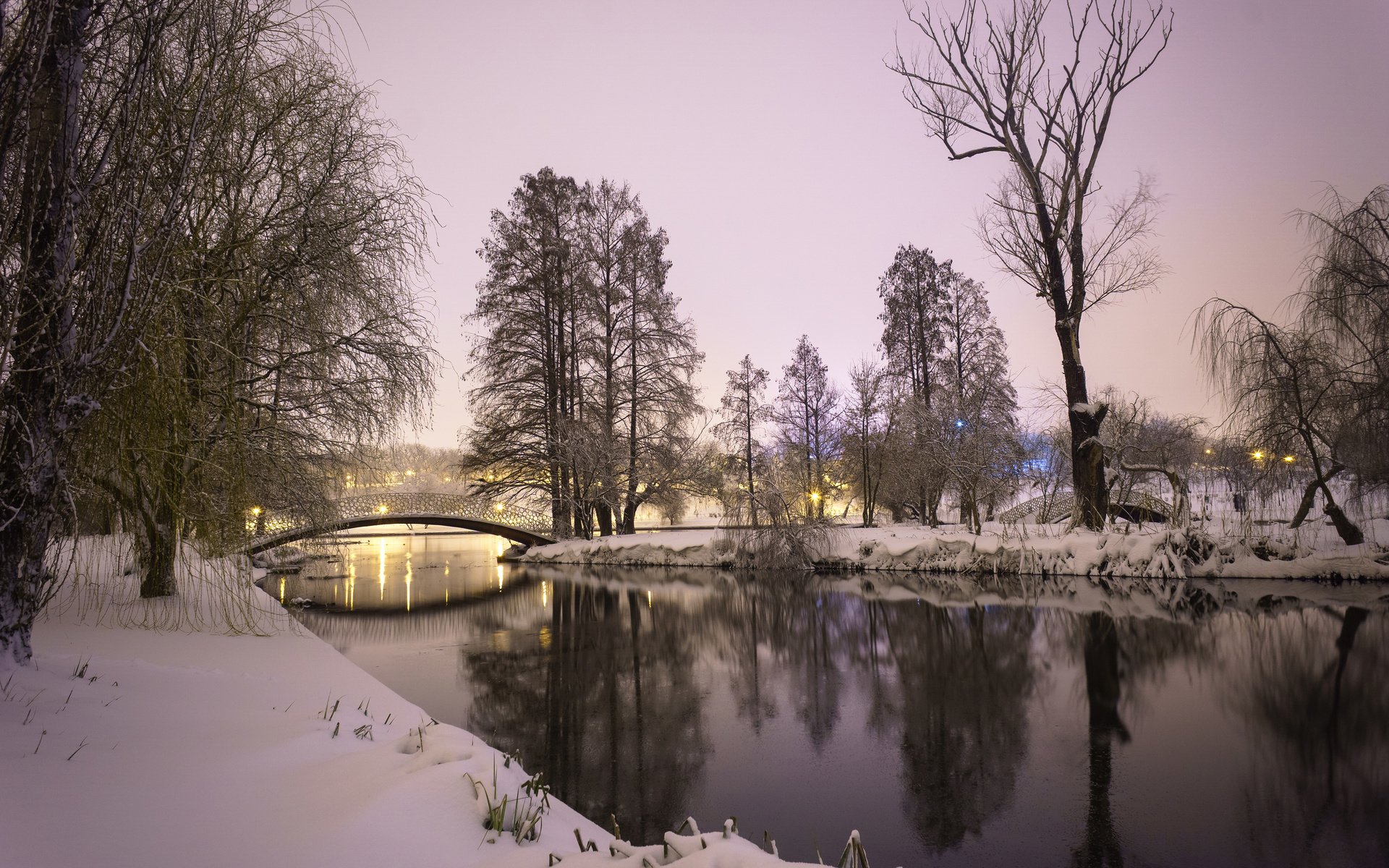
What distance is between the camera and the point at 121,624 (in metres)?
6.81

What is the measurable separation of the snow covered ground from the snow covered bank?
15.0 m

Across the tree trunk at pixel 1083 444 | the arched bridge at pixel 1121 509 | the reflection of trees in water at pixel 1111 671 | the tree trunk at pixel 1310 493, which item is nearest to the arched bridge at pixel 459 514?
the arched bridge at pixel 1121 509

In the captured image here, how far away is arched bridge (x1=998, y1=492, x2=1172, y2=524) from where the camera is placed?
2138 cm

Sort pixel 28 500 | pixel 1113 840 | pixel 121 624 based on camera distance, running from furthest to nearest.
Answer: pixel 121 624 < pixel 1113 840 < pixel 28 500

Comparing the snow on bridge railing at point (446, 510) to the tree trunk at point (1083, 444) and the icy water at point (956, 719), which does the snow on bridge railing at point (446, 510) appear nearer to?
the icy water at point (956, 719)

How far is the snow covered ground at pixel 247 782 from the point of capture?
2670 mm

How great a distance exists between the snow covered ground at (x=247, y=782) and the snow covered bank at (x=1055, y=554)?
49.3 ft

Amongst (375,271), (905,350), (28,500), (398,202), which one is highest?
(905,350)

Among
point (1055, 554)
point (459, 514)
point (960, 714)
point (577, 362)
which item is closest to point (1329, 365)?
point (1055, 554)

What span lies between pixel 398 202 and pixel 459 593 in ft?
37.8

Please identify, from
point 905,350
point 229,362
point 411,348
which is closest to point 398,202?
point 411,348

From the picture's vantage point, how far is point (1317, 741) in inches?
237

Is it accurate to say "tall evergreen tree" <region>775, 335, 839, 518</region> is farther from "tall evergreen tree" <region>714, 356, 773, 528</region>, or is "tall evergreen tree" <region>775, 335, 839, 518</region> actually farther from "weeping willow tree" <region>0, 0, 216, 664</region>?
"weeping willow tree" <region>0, 0, 216, 664</region>

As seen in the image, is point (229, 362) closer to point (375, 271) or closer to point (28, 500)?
point (28, 500)
